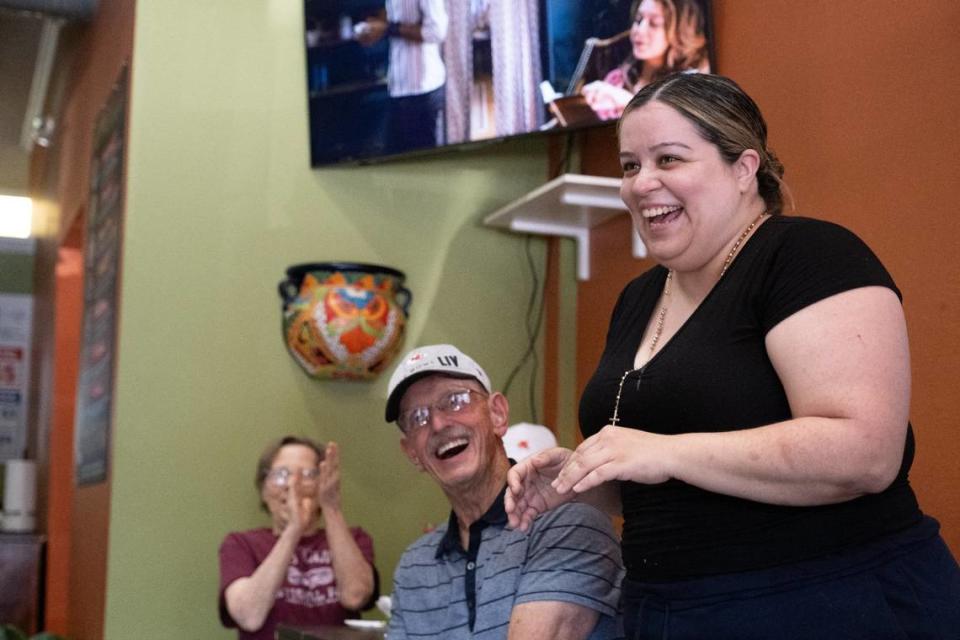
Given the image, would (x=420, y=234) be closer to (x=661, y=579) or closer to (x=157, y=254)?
(x=157, y=254)

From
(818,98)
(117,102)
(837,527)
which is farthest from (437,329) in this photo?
(837,527)

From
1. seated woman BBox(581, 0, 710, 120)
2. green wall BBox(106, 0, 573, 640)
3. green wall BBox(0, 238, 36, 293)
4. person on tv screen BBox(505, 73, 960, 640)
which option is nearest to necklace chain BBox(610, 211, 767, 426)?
person on tv screen BBox(505, 73, 960, 640)

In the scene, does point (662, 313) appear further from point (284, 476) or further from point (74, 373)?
point (74, 373)

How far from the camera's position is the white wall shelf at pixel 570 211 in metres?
2.62

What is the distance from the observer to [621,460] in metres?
1.02

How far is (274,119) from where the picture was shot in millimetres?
3002

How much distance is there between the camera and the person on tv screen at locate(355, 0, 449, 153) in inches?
114

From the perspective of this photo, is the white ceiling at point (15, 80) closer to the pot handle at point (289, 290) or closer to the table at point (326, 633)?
the pot handle at point (289, 290)

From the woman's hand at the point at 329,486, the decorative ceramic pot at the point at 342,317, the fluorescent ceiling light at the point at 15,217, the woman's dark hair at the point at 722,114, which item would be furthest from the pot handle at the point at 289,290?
the fluorescent ceiling light at the point at 15,217

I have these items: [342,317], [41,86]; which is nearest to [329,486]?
[342,317]

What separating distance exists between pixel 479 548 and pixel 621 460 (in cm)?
72

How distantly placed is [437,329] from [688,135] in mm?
1940

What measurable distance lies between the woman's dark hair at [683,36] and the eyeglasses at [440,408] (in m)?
0.93

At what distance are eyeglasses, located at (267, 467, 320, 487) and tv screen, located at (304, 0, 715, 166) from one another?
0.75 m
